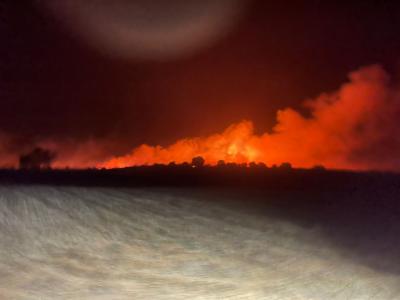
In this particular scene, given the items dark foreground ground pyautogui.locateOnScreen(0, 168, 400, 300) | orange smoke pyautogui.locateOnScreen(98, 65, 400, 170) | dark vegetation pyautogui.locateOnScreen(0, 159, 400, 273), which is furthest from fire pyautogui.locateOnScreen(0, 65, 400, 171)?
dark foreground ground pyautogui.locateOnScreen(0, 168, 400, 300)

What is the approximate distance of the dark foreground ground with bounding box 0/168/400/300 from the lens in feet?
5.43

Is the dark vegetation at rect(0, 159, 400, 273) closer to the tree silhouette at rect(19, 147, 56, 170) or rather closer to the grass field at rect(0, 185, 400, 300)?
A: the grass field at rect(0, 185, 400, 300)

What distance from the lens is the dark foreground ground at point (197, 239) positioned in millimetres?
1655

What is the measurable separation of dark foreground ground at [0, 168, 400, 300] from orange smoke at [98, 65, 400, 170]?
21.9 inches

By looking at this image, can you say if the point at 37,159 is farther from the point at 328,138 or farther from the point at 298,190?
the point at 328,138

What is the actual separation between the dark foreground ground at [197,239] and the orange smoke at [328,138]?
0.56 meters

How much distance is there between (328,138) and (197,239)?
1857 mm

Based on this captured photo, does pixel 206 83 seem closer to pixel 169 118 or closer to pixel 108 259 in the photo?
pixel 169 118

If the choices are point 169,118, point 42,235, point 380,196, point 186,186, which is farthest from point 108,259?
point 169,118

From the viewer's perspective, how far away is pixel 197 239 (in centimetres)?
208

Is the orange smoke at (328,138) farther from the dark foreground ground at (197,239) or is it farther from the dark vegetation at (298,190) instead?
the dark foreground ground at (197,239)

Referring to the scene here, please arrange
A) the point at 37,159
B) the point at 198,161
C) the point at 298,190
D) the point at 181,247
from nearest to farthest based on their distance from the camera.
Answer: the point at 181,247 < the point at 298,190 < the point at 198,161 < the point at 37,159

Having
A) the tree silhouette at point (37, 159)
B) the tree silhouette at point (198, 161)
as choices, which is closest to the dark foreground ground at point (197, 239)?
the tree silhouette at point (198, 161)

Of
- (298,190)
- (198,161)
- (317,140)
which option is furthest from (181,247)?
(317,140)
